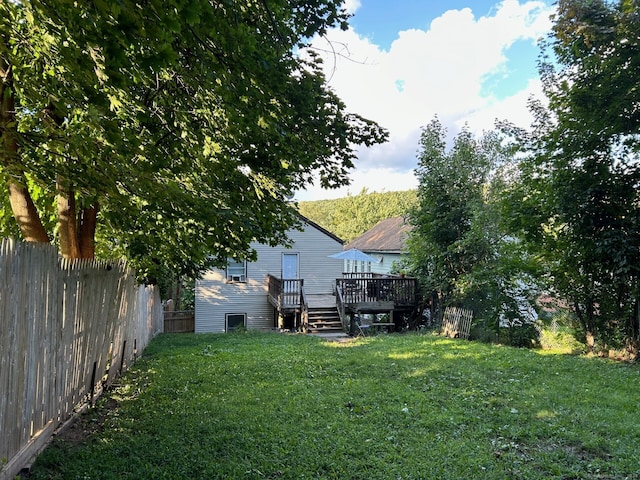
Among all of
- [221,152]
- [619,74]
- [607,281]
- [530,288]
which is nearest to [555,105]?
[619,74]

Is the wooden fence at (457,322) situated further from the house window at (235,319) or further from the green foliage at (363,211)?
the green foliage at (363,211)

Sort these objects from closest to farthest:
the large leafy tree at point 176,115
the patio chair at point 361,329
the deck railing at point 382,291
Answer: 1. the large leafy tree at point 176,115
2. the patio chair at point 361,329
3. the deck railing at point 382,291

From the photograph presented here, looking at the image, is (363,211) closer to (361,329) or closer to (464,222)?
(361,329)

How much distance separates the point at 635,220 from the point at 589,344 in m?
3.48

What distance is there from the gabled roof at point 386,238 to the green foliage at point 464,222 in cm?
879

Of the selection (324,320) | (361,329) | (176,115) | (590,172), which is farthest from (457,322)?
(176,115)

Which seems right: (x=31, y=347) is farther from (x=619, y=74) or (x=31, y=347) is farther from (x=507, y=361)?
(x=619, y=74)

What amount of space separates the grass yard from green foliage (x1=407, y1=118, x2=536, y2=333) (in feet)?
14.0

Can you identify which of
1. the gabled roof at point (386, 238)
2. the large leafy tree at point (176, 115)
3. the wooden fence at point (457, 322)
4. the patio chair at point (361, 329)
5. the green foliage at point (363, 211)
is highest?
the green foliage at point (363, 211)

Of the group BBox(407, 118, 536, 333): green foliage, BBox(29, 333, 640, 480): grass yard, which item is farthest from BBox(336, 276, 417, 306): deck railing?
BBox(29, 333, 640, 480): grass yard

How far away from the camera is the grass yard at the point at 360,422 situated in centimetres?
378

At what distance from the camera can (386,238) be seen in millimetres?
28719

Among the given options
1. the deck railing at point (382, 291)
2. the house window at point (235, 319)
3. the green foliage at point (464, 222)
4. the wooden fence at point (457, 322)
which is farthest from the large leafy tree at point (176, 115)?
the house window at point (235, 319)

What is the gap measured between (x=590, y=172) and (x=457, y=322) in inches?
244
